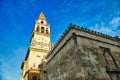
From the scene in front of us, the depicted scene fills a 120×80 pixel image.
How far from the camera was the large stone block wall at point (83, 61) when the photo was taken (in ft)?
37.5

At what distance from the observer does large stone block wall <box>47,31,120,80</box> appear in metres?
11.4

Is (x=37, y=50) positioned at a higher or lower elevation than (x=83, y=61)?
higher

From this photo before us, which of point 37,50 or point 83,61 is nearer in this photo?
point 83,61

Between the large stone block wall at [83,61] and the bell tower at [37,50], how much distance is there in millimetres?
8468

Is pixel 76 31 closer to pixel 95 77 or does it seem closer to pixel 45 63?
pixel 95 77

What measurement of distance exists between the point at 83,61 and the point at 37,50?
1793 centimetres

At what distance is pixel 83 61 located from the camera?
460 inches

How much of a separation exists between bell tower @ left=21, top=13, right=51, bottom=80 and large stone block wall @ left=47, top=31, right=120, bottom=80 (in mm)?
8468

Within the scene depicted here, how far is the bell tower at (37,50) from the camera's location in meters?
23.9

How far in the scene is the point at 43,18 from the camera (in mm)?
36844

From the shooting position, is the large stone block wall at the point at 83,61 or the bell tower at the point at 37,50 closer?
the large stone block wall at the point at 83,61

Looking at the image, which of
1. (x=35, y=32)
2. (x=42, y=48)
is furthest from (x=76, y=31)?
(x=35, y=32)

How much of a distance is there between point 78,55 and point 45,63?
989 cm

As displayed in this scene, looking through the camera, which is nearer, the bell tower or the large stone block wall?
the large stone block wall
